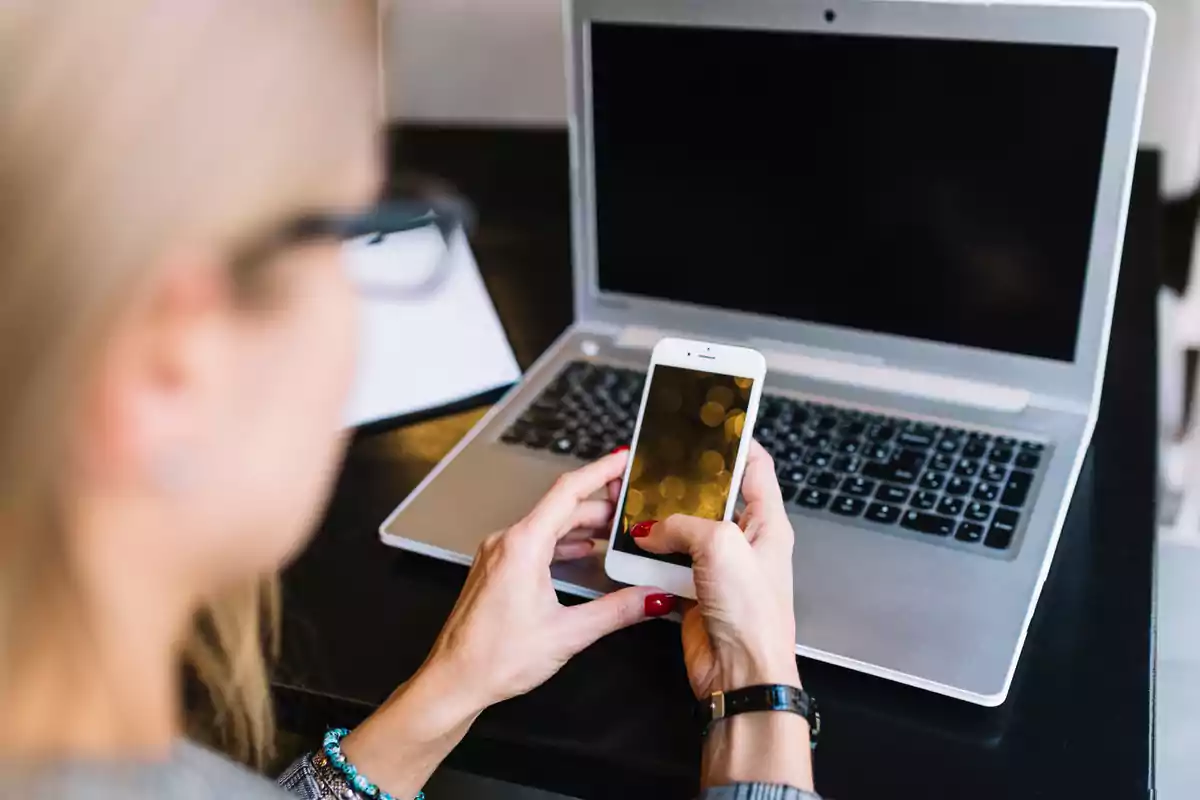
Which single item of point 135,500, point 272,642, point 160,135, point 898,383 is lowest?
point 272,642

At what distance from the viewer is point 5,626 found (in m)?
0.40

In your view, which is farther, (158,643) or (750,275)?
(750,275)

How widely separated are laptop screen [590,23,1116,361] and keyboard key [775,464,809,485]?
0.16 metres

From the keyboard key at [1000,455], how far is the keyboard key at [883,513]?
0.09m

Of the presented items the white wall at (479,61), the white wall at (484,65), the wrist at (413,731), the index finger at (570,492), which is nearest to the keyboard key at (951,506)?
the index finger at (570,492)

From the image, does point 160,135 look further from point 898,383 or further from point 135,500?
point 898,383

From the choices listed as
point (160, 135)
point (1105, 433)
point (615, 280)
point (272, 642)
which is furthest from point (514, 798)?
point (160, 135)

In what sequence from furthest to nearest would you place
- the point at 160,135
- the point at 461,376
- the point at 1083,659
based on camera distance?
the point at 461,376 → the point at 1083,659 → the point at 160,135

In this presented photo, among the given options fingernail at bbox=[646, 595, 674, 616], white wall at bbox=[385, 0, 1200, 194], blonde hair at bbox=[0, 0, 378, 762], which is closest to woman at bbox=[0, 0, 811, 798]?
blonde hair at bbox=[0, 0, 378, 762]

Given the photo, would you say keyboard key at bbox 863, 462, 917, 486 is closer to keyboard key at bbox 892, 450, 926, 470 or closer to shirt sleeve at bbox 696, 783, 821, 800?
keyboard key at bbox 892, 450, 926, 470

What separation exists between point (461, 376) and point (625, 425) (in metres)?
0.18

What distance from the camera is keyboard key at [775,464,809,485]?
779 millimetres

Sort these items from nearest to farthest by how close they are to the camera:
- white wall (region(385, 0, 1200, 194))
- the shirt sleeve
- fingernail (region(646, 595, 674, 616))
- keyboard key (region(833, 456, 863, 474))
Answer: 1. the shirt sleeve
2. fingernail (region(646, 595, 674, 616))
3. keyboard key (region(833, 456, 863, 474))
4. white wall (region(385, 0, 1200, 194))

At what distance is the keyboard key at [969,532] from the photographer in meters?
0.71
